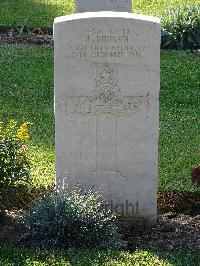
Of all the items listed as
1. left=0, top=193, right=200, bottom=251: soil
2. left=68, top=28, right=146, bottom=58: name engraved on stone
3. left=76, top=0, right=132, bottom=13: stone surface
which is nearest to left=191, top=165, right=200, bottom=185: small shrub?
left=0, top=193, right=200, bottom=251: soil

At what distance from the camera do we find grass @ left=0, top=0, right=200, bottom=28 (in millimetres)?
15953

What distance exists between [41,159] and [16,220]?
1752 mm

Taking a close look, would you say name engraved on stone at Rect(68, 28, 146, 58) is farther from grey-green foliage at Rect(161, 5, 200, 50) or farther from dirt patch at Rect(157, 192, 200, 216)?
grey-green foliage at Rect(161, 5, 200, 50)

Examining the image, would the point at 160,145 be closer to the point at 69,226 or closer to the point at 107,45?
the point at 107,45

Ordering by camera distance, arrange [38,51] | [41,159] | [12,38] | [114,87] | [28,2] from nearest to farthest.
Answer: [114,87] → [41,159] → [38,51] → [12,38] → [28,2]

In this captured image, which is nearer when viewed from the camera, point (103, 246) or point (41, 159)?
point (103, 246)

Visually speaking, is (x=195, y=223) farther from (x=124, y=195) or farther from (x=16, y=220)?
(x=16, y=220)

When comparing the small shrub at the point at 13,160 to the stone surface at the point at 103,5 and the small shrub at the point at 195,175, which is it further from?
the stone surface at the point at 103,5

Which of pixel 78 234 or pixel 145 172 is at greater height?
pixel 145 172

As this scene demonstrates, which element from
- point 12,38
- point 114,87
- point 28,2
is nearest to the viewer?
point 114,87

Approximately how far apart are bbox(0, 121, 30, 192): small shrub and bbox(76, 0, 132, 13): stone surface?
6184mm

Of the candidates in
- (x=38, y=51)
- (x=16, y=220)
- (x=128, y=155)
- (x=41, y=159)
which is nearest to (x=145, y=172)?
(x=128, y=155)

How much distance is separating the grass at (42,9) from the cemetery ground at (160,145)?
4 cm

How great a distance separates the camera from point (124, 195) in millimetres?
7566
